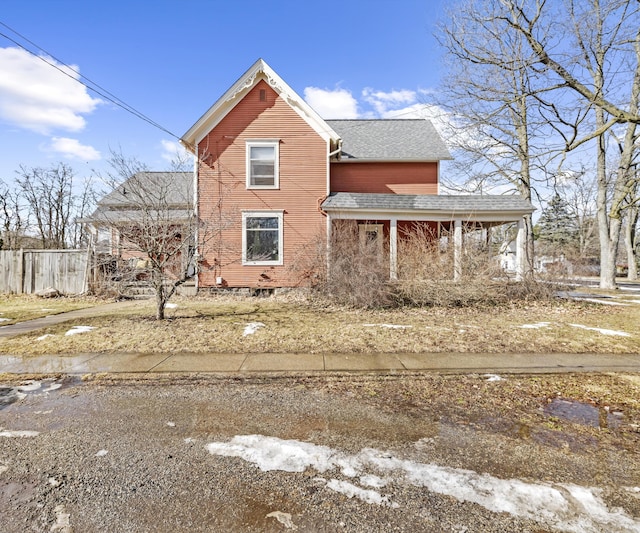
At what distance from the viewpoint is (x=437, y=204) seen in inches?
504

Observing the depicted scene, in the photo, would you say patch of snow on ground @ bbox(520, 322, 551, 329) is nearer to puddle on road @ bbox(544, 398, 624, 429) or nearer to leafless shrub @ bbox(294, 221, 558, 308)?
leafless shrub @ bbox(294, 221, 558, 308)

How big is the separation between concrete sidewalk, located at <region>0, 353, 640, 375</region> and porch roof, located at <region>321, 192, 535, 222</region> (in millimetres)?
7651

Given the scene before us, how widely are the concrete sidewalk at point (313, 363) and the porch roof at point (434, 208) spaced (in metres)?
7.65

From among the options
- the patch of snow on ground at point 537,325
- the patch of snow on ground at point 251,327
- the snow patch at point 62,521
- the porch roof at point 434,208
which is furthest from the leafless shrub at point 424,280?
the snow patch at point 62,521

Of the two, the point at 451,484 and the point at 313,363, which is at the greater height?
the point at 313,363

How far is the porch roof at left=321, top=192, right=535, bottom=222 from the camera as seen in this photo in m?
12.5

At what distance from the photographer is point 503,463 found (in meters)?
2.71

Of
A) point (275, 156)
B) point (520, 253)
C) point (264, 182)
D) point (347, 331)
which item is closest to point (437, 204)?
point (520, 253)

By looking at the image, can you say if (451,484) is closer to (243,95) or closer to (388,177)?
(243,95)

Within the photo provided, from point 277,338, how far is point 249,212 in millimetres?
8012

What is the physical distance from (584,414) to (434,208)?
32.0 feet

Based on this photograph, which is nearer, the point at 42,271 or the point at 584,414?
the point at 584,414

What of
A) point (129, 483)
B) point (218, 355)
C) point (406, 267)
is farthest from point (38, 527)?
point (406, 267)

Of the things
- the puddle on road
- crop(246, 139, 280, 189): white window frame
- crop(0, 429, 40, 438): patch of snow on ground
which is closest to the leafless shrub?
crop(246, 139, 280, 189): white window frame
